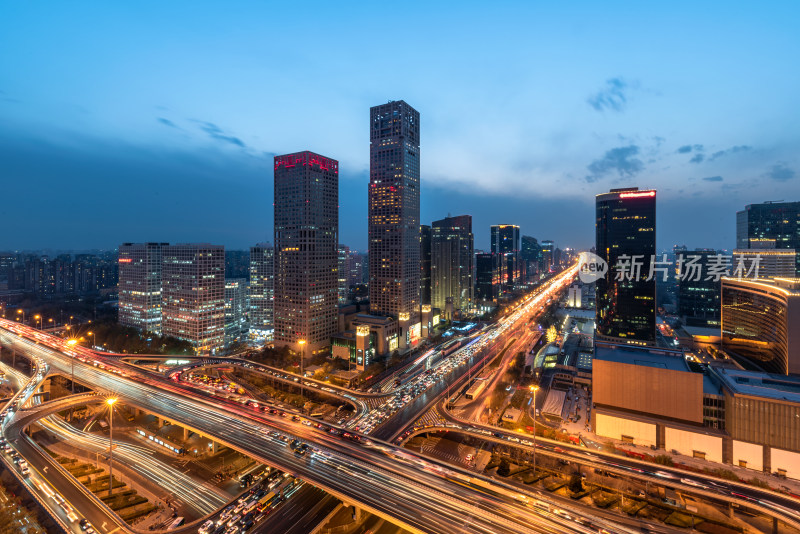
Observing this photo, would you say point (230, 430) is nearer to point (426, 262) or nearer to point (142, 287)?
point (142, 287)

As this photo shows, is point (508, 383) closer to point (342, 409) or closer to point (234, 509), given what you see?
point (342, 409)

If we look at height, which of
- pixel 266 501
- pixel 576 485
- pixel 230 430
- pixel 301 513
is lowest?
pixel 576 485

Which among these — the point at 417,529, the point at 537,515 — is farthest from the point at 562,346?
the point at 417,529

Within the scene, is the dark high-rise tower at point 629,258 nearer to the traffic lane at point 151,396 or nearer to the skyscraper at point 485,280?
the skyscraper at point 485,280

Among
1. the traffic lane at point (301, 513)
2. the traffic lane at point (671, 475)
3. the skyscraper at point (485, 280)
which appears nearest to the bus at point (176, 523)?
the traffic lane at point (301, 513)

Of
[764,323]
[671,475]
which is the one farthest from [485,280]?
[671,475]

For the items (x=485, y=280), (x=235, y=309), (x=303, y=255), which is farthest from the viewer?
(x=485, y=280)
